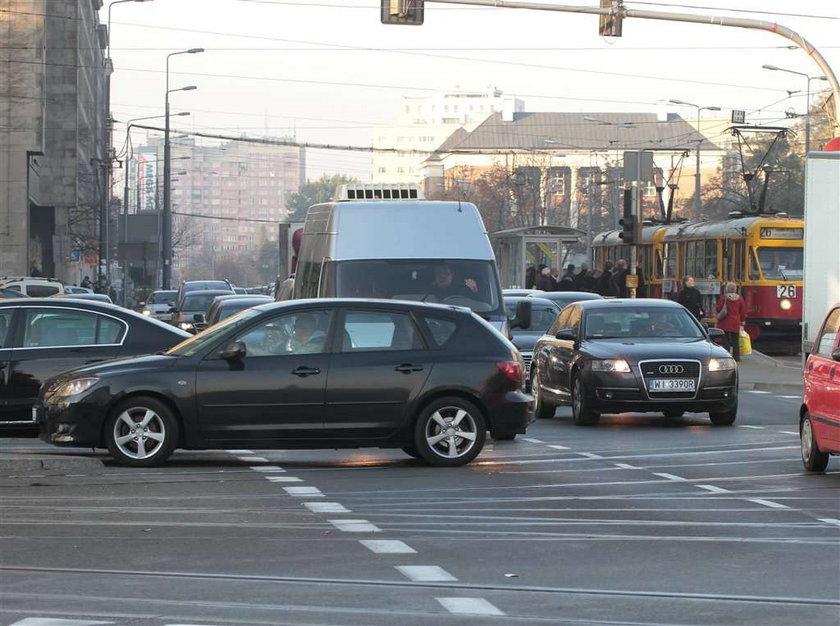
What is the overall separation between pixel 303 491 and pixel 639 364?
829 centimetres

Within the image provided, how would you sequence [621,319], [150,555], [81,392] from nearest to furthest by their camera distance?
[150,555], [81,392], [621,319]

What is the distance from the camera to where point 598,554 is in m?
9.59

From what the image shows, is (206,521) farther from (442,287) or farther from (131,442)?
(442,287)

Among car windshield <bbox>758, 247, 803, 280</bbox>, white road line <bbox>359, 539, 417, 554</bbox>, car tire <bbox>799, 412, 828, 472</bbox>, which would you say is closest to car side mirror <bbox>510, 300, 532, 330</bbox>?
car tire <bbox>799, 412, 828, 472</bbox>

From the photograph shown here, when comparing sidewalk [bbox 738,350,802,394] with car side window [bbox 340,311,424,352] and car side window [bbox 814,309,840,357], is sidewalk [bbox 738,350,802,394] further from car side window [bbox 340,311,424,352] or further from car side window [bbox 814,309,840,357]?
car side window [bbox 340,311,424,352]

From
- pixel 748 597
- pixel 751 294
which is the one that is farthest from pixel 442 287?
pixel 751 294

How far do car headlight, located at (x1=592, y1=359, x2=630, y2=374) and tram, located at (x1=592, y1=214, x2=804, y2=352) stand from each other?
2006 cm

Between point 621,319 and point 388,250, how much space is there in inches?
130

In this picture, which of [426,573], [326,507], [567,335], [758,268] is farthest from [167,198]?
[426,573]

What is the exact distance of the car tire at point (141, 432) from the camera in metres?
15.2

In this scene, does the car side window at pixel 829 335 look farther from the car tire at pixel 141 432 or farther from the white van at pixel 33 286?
the white van at pixel 33 286

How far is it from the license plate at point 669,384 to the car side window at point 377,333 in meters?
5.72

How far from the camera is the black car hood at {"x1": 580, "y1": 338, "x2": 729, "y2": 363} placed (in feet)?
68.5

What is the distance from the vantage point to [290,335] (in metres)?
15.6
